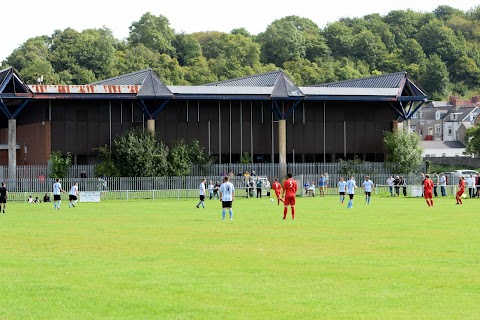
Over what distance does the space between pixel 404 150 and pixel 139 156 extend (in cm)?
2229

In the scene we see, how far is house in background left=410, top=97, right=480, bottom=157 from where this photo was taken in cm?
16412

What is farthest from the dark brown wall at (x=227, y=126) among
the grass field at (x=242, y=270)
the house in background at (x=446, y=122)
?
the house in background at (x=446, y=122)

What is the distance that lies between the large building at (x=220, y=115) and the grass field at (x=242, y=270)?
43.0 m

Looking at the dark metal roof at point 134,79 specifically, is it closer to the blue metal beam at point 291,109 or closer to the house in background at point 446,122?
the blue metal beam at point 291,109

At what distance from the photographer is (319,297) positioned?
1745 cm

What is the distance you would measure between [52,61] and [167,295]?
162796 millimetres

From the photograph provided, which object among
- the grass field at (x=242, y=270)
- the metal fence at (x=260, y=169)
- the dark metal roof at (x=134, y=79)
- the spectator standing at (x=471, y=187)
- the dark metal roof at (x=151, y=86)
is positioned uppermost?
the dark metal roof at (x=134, y=79)

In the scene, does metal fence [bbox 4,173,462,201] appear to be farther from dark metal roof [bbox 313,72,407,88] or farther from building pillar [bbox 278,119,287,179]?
dark metal roof [bbox 313,72,407,88]

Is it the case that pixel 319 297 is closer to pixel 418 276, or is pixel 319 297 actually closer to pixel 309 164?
pixel 418 276

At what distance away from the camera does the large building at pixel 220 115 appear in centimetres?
8012

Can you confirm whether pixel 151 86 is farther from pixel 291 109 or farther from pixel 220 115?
pixel 291 109

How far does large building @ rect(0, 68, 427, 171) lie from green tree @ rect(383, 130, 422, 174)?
10.2 feet

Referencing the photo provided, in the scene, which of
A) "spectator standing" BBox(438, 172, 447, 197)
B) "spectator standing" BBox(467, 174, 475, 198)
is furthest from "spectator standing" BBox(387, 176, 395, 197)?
"spectator standing" BBox(467, 174, 475, 198)

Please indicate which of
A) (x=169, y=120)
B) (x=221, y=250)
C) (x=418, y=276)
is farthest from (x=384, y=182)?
(x=418, y=276)
